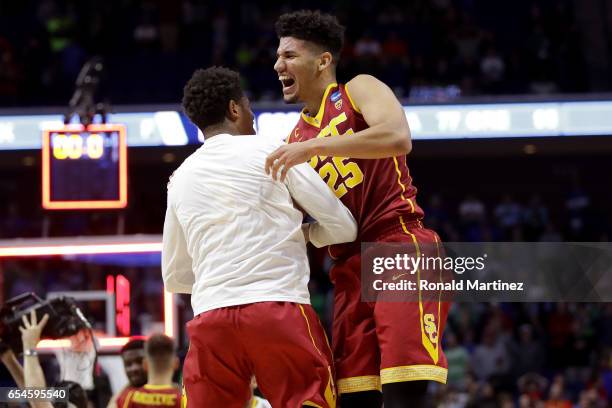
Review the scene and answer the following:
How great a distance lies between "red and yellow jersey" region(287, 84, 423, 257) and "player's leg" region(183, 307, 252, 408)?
699 millimetres

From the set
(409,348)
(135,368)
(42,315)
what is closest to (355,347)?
(409,348)

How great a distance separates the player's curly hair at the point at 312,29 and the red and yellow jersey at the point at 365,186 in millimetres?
250

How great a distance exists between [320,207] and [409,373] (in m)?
0.71

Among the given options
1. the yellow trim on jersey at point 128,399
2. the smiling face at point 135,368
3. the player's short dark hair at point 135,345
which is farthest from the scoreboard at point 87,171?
the yellow trim on jersey at point 128,399

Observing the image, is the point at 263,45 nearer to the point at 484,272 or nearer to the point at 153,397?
the point at 153,397

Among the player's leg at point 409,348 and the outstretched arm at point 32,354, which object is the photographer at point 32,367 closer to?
the outstretched arm at point 32,354

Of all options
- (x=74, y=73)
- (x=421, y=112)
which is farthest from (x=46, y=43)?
(x=421, y=112)

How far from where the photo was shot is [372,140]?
418 cm

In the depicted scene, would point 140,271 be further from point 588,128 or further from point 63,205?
point 588,128

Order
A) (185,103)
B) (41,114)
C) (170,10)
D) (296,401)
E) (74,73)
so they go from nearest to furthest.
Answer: (296,401), (185,103), (41,114), (74,73), (170,10)

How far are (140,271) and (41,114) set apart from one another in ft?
22.4

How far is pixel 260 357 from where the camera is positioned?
4.10 metres

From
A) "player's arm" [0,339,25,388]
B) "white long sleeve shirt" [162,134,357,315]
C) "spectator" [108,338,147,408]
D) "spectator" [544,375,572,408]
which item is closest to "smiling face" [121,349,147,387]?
"spectator" [108,338,147,408]

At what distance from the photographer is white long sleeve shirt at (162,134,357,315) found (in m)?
4.12
